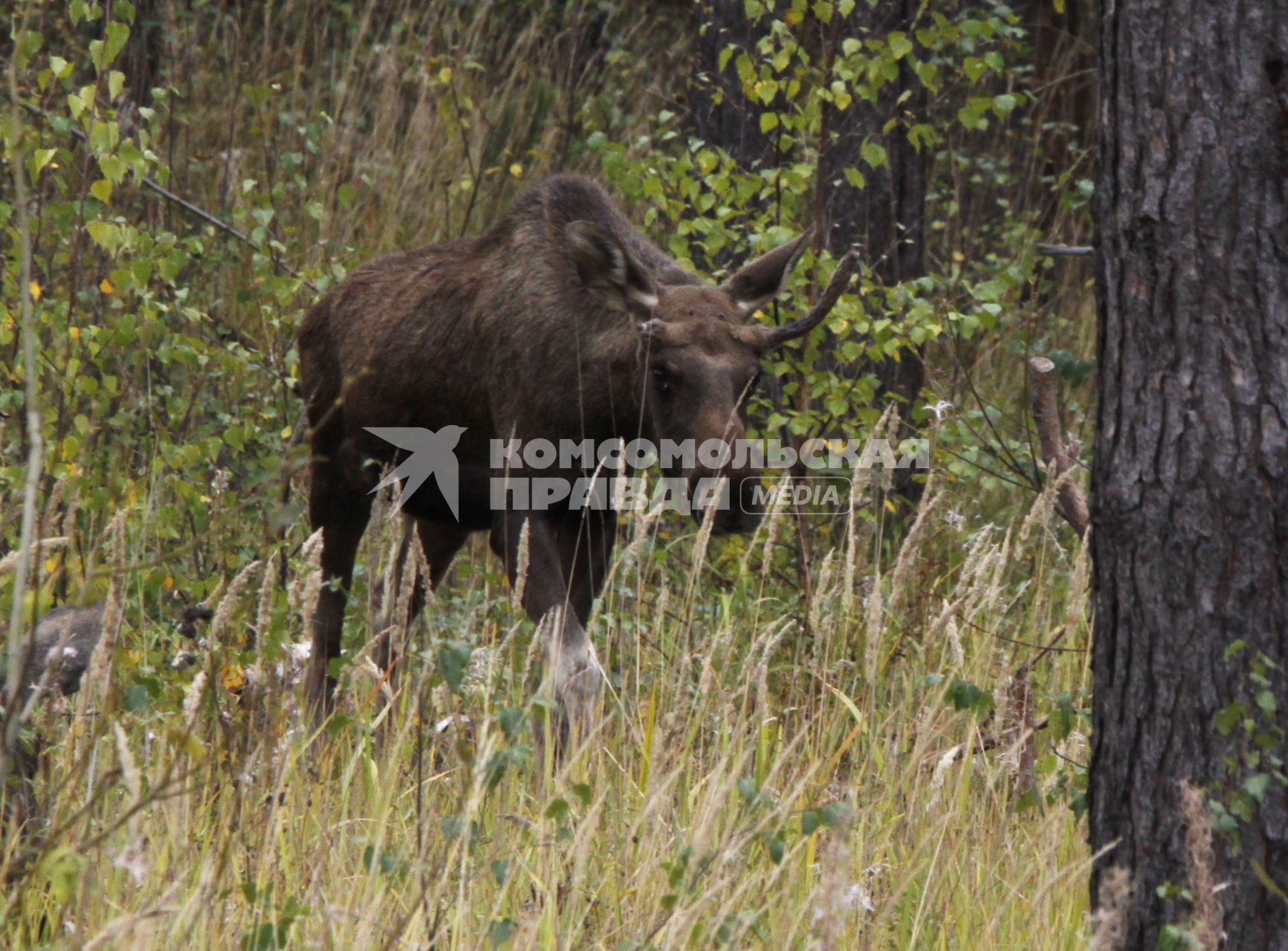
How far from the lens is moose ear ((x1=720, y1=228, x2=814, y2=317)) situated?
5.65 m

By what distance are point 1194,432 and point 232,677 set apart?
2742 millimetres

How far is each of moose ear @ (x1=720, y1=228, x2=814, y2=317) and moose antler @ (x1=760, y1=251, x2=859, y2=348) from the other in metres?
0.12

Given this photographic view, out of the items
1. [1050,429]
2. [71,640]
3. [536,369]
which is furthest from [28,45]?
[1050,429]

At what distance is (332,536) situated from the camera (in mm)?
6512

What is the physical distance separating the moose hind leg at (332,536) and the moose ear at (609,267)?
1.41 m

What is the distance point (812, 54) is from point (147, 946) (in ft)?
16.8

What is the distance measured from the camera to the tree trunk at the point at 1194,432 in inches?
102

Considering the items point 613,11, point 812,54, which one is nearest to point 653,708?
point 812,54

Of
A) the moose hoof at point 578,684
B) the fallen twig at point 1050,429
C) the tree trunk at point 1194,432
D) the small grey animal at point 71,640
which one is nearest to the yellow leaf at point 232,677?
the small grey animal at point 71,640

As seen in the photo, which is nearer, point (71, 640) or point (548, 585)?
point (71, 640)

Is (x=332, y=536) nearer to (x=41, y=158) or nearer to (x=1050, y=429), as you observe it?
(x=41, y=158)

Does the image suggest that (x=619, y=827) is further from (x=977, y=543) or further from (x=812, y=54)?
(x=812, y=54)

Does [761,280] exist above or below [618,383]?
above

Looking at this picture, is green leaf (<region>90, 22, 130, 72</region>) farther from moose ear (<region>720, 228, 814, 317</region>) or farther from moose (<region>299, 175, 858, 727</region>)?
moose ear (<region>720, 228, 814, 317</region>)
